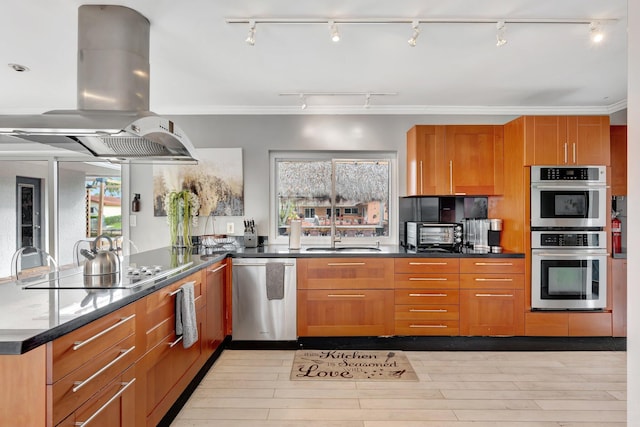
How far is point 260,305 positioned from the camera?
11.4 feet

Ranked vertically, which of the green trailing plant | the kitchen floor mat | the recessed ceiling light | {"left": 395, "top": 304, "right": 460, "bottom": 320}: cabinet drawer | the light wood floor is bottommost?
the light wood floor

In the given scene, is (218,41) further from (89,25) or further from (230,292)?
(230,292)

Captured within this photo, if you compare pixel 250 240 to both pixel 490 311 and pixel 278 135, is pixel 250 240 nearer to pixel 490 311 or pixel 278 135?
pixel 278 135

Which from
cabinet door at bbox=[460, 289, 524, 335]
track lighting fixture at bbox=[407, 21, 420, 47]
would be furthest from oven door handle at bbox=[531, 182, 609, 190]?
track lighting fixture at bbox=[407, 21, 420, 47]

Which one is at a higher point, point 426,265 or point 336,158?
point 336,158

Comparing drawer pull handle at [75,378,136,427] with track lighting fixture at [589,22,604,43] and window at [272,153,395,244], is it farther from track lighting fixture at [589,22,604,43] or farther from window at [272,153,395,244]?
track lighting fixture at [589,22,604,43]

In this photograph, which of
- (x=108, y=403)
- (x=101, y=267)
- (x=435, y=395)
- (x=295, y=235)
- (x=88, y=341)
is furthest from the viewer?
(x=295, y=235)

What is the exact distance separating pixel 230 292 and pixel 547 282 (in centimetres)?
285

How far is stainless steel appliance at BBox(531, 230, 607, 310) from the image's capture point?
3369 millimetres

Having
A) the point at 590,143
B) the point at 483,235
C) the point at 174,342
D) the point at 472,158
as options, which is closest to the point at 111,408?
the point at 174,342

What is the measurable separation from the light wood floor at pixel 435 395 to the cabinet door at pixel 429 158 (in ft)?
5.19

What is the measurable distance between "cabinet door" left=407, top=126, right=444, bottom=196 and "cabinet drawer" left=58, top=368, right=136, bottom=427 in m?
2.94

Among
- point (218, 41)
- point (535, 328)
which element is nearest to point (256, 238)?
point (218, 41)

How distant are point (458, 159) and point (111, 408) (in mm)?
3362
